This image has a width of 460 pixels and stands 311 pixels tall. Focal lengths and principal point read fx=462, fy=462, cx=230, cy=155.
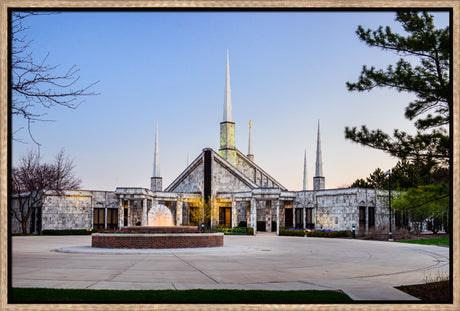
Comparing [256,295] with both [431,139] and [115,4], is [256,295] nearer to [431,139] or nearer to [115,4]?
[431,139]

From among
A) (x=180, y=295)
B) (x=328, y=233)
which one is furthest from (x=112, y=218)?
(x=180, y=295)

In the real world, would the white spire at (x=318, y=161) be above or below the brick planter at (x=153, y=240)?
above

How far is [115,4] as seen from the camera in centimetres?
844

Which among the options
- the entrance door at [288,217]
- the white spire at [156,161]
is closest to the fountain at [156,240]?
the entrance door at [288,217]

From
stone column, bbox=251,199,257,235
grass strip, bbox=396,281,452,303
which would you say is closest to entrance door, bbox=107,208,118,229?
stone column, bbox=251,199,257,235

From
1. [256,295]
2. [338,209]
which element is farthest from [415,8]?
[338,209]

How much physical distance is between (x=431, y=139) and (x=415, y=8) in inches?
185

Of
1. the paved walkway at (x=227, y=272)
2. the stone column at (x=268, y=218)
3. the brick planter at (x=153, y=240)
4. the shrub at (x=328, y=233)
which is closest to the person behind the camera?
the paved walkway at (x=227, y=272)

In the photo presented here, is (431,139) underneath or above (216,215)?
above

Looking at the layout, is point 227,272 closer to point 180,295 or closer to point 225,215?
point 180,295

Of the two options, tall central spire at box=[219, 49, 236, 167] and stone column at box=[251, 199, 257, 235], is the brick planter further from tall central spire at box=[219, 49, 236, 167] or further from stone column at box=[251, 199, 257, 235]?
tall central spire at box=[219, 49, 236, 167]

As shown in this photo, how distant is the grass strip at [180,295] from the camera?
9898 millimetres

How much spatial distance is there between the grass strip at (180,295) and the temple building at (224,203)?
3762cm

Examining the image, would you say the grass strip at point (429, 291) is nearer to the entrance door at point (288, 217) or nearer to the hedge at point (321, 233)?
the hedge at point (321, 233)
